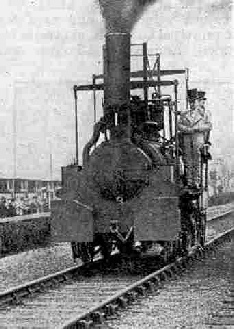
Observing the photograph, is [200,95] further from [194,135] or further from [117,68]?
[117,68]

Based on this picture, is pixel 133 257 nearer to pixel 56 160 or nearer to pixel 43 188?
pixel 43 188

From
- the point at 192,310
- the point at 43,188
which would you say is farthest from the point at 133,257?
the point at 43,188

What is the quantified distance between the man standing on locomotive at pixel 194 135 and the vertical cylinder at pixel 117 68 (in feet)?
9.42

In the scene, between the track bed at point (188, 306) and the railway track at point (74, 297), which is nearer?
the track bed at point (188, 306)


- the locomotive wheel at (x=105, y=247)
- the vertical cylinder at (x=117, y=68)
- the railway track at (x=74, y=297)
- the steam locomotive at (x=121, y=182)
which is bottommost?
the railway track at (x=74, y=297)

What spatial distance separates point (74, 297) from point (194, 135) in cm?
663

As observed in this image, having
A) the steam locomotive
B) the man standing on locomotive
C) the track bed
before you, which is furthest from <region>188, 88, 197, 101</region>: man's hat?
the track bed

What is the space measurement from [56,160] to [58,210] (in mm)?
48753

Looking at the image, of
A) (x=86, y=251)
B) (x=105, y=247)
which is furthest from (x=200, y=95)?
(x=86, y=251)

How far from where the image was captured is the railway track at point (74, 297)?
26.4 feet

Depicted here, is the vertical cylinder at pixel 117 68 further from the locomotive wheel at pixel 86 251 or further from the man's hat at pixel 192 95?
the man's hat at pixel 192 95

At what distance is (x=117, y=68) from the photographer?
12219mm

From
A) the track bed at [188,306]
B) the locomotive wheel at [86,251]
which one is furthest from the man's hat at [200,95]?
the track bed at [188,306]

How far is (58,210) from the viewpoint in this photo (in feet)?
41.4
